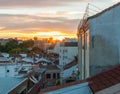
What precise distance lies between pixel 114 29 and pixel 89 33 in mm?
1060

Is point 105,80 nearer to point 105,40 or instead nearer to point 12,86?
point 105,40

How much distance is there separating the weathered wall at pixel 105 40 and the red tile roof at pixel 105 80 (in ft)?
8.53

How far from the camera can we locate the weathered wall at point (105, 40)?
48.6 feet

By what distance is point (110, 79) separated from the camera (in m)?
11.2

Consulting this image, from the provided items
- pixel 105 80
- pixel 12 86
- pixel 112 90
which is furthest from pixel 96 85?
pixel 12 86

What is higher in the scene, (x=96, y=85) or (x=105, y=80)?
(x=105, y=80)

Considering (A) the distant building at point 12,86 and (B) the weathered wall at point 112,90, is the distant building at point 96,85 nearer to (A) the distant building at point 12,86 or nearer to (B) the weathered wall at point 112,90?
(B) the weathered wall at point 112,90

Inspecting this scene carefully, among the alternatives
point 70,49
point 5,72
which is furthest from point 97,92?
point 70,49

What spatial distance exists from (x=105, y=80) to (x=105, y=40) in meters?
4.00

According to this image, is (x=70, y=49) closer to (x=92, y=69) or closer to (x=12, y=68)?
(x=12, y=68)

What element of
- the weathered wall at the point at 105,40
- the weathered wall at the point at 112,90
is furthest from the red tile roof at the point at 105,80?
the weathered wall at the point at 105,40

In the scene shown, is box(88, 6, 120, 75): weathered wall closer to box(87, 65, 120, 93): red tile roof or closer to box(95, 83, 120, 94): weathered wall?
box(87, 65, 120, 93): red tile roof

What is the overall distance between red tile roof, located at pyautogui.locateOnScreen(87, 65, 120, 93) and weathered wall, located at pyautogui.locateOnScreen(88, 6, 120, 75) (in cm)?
260

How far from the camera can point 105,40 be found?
15.2 m
